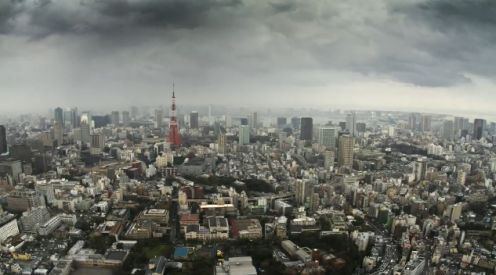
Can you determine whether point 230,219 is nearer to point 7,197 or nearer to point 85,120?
point 7,197

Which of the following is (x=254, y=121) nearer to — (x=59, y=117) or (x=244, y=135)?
(x=244, y=135)

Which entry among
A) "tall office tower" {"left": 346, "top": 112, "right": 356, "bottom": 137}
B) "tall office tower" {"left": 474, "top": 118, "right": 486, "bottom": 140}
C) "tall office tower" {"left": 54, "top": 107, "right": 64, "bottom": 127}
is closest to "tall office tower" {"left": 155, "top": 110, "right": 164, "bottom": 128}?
"tall office tower" {"left": 54, "top": 107, "right": 64, "bottom": 127}

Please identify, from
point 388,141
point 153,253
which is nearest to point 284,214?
point 153,253

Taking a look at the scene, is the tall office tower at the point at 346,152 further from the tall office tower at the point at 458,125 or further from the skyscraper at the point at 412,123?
the skyscraper at the point at 412,123

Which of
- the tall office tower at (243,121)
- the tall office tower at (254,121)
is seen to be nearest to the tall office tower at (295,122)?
the tall office tower at (254,121)

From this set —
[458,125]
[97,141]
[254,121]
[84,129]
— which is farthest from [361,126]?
[84,129]

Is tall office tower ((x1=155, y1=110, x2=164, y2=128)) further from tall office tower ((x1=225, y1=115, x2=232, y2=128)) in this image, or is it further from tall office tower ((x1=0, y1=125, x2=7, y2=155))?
tall office tower ((x1=0, y1=125, x2=7, y2=155))
